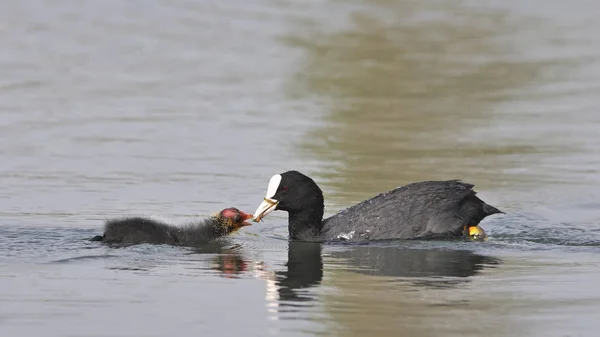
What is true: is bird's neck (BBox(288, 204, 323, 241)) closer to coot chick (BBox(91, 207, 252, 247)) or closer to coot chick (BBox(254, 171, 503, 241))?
coot chick (BBox(254, 171, 503, 241))

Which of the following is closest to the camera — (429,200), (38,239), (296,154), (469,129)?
(38,239)

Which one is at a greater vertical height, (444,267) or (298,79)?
(298,79)

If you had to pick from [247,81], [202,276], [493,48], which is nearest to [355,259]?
[202,276]

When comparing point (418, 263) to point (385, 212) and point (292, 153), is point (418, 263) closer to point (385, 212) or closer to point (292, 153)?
point (385, 212)

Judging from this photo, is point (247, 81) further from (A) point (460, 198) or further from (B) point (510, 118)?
(A) point (460, 198)

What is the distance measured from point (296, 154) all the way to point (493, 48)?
6.15 m

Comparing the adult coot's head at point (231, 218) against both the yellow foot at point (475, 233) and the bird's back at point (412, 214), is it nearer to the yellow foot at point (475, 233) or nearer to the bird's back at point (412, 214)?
the bird's back at point (412, 214)

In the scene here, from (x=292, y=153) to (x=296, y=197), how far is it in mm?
2411

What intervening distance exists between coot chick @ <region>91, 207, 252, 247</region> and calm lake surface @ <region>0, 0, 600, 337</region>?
5.0 inches

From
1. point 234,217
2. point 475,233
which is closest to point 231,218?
point 234,217

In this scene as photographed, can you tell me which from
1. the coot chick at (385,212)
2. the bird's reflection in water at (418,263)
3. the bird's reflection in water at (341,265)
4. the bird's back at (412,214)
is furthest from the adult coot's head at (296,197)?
the bird's reflection in water at (418,263)

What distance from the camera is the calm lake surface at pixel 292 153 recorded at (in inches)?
293

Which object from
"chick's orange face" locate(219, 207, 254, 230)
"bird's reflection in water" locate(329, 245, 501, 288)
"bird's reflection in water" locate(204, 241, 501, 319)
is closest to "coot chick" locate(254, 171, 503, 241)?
"chick's orange face" locate(219, 207, 254, 230)

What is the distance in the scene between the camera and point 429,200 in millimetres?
10516
